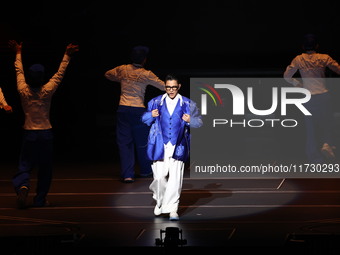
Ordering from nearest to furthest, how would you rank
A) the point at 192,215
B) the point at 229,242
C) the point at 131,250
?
1. the point at 131,250
2. the point at 229,242
3. the point at 192,215

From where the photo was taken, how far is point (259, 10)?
2831 centimetres

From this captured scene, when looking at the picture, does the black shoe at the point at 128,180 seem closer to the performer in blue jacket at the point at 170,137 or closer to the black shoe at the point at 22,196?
the black shoe at the point at 22,196

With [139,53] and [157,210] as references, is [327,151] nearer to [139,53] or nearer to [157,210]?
[139,53]

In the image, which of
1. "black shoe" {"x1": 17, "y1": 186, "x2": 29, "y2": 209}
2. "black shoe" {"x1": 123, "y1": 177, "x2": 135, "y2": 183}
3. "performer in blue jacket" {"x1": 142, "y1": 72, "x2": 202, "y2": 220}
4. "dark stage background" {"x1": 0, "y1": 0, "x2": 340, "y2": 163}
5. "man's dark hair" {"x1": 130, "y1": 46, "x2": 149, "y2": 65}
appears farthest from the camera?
"dark stage background" {"x1": 0, "y1": 0, "x2": 340, "y2": 163}

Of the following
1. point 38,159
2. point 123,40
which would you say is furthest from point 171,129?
point 123,40

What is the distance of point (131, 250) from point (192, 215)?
2835mm

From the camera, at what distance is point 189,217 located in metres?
11.2

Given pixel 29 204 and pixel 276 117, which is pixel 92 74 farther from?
pixel 29 204

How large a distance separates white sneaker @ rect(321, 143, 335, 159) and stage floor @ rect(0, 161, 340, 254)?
4.20 feet

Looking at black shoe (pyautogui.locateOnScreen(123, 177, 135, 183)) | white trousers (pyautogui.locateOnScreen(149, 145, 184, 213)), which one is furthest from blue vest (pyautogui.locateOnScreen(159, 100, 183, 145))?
black shoe (pyautogui.locateOnScreen(123, 177, 135, 183))

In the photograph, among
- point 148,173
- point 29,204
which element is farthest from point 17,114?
point 29,204

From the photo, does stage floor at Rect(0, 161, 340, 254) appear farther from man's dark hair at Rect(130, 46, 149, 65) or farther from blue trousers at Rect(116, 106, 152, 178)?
man's dark hair at Rect(130, 46, 149, 65)

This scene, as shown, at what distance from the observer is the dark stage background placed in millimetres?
23800

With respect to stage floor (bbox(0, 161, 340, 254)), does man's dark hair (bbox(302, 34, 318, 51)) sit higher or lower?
higher
